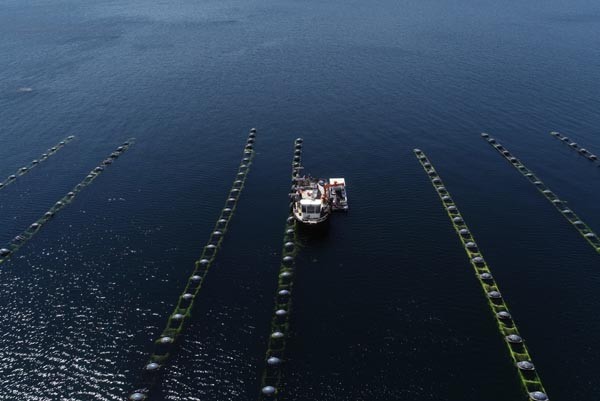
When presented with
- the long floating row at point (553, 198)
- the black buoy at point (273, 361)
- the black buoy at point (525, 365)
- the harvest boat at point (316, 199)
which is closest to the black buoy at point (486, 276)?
the black buoy at point (525, 365)

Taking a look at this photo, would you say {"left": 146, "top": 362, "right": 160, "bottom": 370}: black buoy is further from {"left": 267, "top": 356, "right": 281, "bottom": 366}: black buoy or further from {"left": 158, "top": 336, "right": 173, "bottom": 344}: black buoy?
{"left": 267, "top": 356, "right": 281, "bottom": 366}: black buoy

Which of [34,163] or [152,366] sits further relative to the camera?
[34,163]

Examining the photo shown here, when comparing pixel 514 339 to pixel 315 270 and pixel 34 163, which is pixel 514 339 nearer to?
pixel 315 270

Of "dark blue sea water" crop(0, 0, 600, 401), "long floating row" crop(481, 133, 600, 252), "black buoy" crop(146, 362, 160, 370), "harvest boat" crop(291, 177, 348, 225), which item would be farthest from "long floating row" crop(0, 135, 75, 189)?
"long floating row" crop(481, 133, 600, 252)

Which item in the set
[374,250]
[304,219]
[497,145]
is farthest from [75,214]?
[497,145]

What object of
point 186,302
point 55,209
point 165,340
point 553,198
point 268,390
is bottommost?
point 268,390

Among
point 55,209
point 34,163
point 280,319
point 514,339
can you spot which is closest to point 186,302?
point 280,319

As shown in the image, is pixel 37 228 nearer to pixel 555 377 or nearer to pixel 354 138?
pixel 354 138

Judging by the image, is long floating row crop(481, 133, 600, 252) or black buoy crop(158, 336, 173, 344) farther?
long floating row crop(481, 133, 600, 252)
